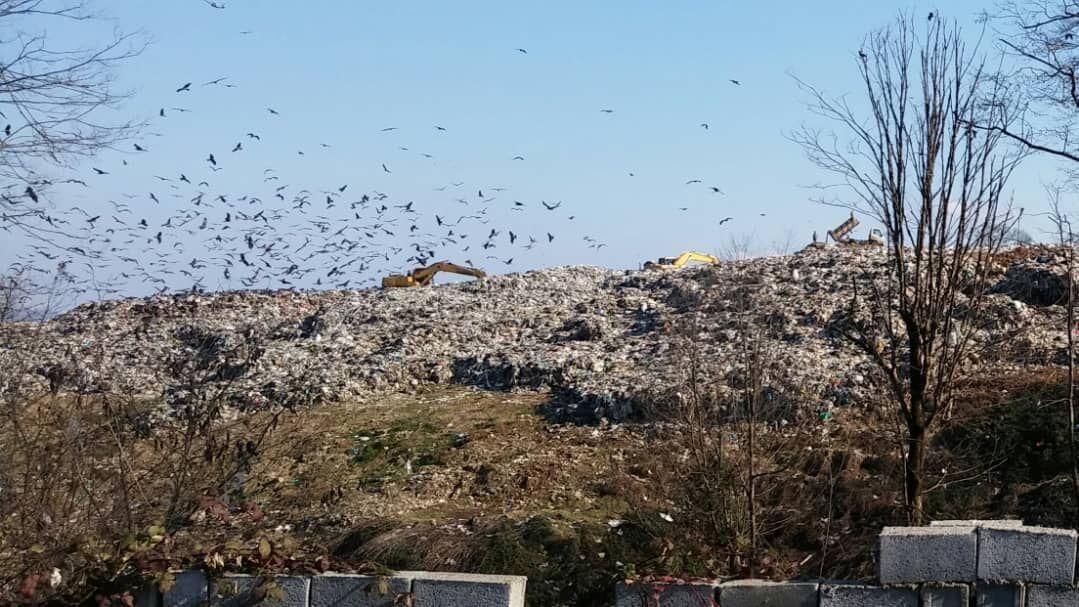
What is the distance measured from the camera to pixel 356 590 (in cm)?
361

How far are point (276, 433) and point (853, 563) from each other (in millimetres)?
5855

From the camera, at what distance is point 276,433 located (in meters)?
10.6

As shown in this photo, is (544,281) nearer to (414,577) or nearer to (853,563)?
(853,563)

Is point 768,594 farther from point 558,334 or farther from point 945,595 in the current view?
point 558,334

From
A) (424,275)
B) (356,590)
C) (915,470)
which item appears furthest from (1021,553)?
(424,275)

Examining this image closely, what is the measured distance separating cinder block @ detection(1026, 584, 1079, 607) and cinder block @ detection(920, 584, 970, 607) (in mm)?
229

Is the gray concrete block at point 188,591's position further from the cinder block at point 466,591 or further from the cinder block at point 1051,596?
the cinder block at point 1051,596

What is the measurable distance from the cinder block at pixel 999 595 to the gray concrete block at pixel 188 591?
267cm

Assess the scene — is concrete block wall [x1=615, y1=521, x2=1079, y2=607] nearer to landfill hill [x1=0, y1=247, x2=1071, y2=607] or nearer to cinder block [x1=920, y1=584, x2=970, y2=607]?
cinder block [x1=920, y1=584, x2=970, y2=607]

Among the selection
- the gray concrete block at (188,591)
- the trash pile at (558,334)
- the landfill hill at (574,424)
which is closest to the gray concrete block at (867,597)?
the landfill hill at (574,424)

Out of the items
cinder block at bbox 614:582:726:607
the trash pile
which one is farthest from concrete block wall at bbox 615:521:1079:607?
the trash pile

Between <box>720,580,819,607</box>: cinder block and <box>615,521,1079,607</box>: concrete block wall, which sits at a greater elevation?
<box>615,521,1079,607</box>: concrete block wall

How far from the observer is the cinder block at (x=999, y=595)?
11.8ft

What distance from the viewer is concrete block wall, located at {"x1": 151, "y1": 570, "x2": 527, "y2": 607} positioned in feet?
11.4
